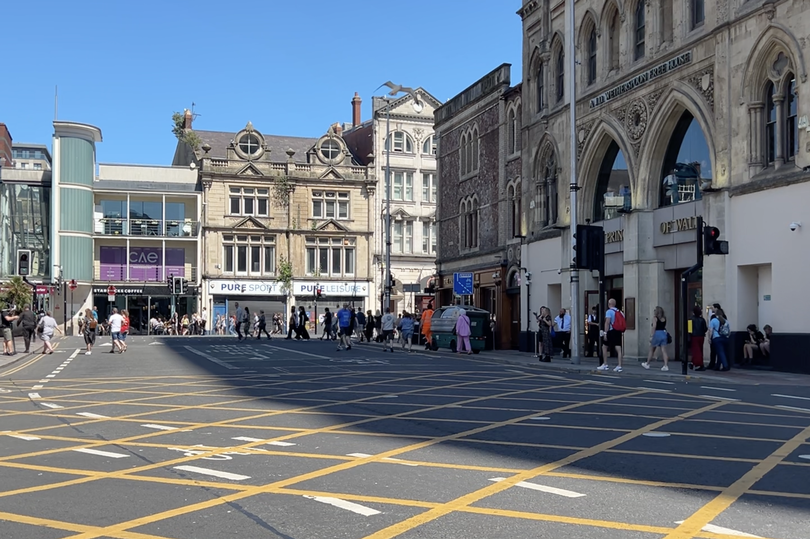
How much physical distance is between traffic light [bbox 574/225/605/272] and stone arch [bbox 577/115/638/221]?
5.56m

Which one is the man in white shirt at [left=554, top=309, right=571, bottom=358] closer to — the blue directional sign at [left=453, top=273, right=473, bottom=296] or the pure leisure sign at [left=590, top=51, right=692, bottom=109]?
the blue directional sign at [left=453, top=273, right=473, bottom=296]

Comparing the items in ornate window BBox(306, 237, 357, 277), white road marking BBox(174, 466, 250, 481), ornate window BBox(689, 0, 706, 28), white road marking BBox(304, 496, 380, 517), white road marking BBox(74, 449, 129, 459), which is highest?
ornate window BBox(689, 0, 706, 28)

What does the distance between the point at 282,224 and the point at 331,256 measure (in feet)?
13.7

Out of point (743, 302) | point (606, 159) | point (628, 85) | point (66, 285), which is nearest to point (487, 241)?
point (606, 159)

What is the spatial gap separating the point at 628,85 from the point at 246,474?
24.2 meters

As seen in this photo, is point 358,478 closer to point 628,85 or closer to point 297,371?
point 297,371

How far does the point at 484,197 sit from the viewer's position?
42812 millimetres

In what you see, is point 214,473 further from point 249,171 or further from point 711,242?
point 249,171

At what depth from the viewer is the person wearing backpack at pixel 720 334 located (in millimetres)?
23359

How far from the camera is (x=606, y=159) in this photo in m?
32.6

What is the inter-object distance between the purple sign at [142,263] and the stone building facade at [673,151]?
116 feet

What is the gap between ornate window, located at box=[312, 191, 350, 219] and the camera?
226ft

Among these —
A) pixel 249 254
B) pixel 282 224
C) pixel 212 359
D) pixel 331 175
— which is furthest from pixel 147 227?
pixel 212 359

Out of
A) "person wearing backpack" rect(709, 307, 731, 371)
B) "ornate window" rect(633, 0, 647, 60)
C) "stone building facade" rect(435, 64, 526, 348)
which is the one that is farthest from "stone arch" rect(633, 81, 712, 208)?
"stone building facade" rect(435, 64, 526, 348)
